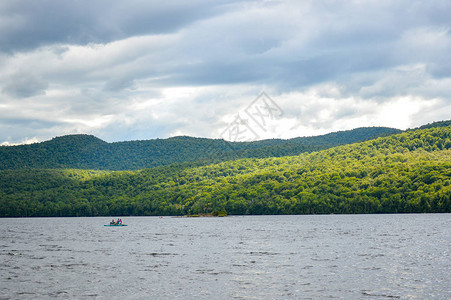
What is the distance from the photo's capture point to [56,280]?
205ft

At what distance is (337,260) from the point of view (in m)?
76.6

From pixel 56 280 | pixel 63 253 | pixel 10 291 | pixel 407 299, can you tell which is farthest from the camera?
pixel 63 253

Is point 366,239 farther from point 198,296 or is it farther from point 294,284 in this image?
point 198,296

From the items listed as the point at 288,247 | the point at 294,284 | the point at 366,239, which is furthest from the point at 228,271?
the point at 366,239

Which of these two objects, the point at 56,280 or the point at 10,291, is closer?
the point at 10,291

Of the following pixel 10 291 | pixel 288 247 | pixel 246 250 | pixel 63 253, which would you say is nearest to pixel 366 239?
pixel 288 247

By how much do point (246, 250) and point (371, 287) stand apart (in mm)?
43855

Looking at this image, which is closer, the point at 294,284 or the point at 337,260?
the point at 294,284

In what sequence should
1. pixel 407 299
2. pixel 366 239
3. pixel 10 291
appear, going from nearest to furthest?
pixel 407 299, pixel 10 291, pixel 366 239

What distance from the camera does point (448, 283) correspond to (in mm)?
54281

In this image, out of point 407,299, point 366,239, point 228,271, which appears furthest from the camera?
point 366,239

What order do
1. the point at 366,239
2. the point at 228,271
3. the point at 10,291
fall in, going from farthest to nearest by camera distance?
1. the point at 366,239
2. the point at 228,271
3. the point at 10,291

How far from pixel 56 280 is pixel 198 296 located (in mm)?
21723

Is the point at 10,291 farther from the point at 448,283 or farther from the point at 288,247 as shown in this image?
the point at 288,247
